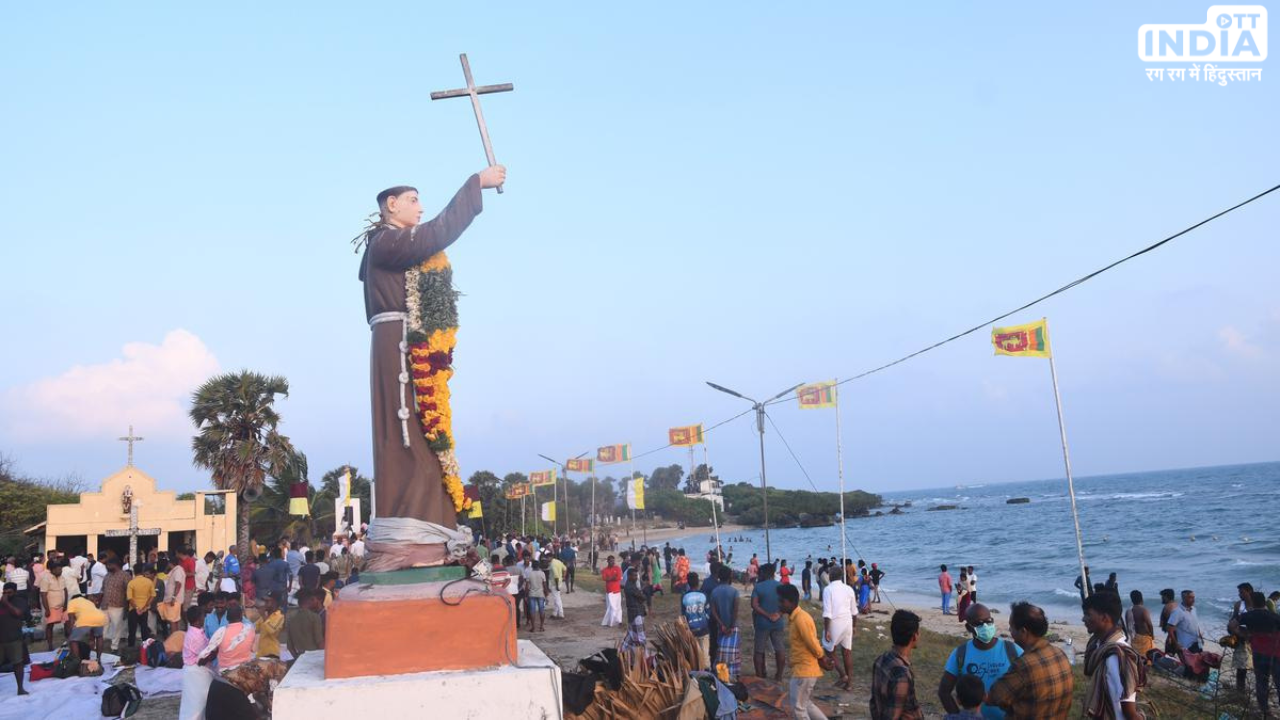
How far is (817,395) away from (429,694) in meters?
18.7

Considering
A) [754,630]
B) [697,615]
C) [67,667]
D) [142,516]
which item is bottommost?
[754,630]

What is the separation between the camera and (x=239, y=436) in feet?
82.8

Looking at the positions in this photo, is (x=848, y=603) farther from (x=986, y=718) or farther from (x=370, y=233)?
(x=370, y=233)

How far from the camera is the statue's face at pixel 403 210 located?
6.51m

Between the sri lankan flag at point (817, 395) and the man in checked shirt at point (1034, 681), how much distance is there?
16.8 m

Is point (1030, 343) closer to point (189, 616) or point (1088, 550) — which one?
point (189, 616)

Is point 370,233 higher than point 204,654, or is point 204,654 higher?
point 370,233

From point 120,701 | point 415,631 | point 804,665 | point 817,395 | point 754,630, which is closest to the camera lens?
point 415,631

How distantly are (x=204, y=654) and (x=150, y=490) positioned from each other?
2325 cm

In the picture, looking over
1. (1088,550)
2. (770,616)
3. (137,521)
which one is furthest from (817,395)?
(1088,550)

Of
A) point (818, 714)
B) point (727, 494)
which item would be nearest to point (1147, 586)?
point (818, 714)

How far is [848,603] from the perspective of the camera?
37.4 ft

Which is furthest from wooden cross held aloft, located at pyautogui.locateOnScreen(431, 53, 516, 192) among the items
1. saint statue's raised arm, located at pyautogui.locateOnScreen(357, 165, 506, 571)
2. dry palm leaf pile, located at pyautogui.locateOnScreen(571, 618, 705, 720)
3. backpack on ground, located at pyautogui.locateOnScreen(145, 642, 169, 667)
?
backpack on ground, located at pyautogui.locateOnScreen(145, 642, 169, 667)

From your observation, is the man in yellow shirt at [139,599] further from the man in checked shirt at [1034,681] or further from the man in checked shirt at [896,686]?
the man in checked shirt at [1034,681]
